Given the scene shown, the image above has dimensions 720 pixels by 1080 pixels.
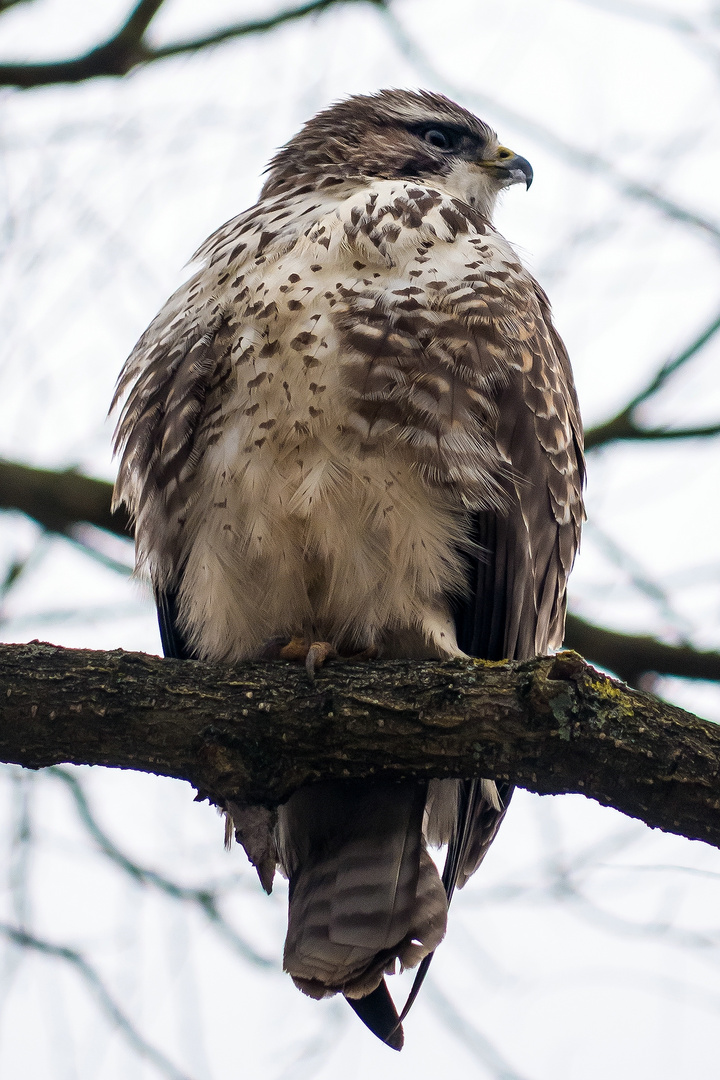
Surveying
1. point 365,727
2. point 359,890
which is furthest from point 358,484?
point 359,890

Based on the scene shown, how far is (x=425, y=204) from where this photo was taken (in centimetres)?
367

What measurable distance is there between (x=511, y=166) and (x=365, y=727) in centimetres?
269

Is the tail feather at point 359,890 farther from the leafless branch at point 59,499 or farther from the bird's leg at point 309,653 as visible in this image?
the leafless branch at point 59,499

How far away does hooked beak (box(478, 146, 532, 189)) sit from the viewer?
4.56 m

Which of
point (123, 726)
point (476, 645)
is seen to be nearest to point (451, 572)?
point (476, 645)

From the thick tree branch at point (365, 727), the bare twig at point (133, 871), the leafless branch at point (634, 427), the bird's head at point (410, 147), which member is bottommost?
the bare twig at point (133, 871)

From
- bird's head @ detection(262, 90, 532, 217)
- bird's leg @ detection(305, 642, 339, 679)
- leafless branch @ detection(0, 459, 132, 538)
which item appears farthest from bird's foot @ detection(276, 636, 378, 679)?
bird's head @ detection(262, 90, 532, 217)

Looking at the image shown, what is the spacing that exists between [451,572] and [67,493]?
6.88 ft

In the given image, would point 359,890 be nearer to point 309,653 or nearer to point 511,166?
point 309,653

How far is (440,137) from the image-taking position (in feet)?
15.0

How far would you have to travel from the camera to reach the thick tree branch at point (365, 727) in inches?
102

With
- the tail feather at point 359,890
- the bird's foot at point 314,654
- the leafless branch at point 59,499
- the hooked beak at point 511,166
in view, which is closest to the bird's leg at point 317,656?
the bird's foot at point 314,654

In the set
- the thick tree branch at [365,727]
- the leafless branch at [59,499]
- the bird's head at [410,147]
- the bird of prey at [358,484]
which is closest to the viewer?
the thick tree branch at [365,727]

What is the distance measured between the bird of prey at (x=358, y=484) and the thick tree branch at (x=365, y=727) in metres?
0.23
